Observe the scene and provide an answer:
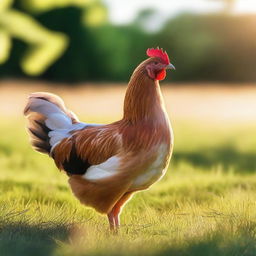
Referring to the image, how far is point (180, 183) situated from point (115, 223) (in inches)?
64.6

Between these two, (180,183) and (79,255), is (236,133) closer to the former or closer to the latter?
(180,183)

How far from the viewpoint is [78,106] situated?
964 centimetres

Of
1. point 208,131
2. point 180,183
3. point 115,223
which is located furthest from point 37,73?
point 115,223

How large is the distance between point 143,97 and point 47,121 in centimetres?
66

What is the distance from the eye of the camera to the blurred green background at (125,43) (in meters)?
10.1

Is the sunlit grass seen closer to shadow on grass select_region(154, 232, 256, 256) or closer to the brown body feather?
shadow on grass select_region(154, 232, 256, 256)

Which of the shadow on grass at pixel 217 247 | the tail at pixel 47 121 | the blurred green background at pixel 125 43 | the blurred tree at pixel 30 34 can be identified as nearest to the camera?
the shadow on grass at pixel 217 247

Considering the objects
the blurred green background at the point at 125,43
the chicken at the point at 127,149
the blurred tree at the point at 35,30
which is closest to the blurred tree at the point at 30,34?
the blurred tree at the point at 35,30

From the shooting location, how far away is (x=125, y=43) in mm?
10656

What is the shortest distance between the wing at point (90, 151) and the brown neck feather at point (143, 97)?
0.15m

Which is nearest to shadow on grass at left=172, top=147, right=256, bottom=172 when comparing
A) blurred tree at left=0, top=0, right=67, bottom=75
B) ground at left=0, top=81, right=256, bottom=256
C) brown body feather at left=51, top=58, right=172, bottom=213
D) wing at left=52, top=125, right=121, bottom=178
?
ground at left=0, top=81, right=256, bottom=256

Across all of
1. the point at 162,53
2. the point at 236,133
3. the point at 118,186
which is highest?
the point at 162,53

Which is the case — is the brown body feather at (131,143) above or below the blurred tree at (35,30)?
below

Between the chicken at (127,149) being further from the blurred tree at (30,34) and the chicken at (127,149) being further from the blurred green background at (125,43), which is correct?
the blurred green background at (125,43)
